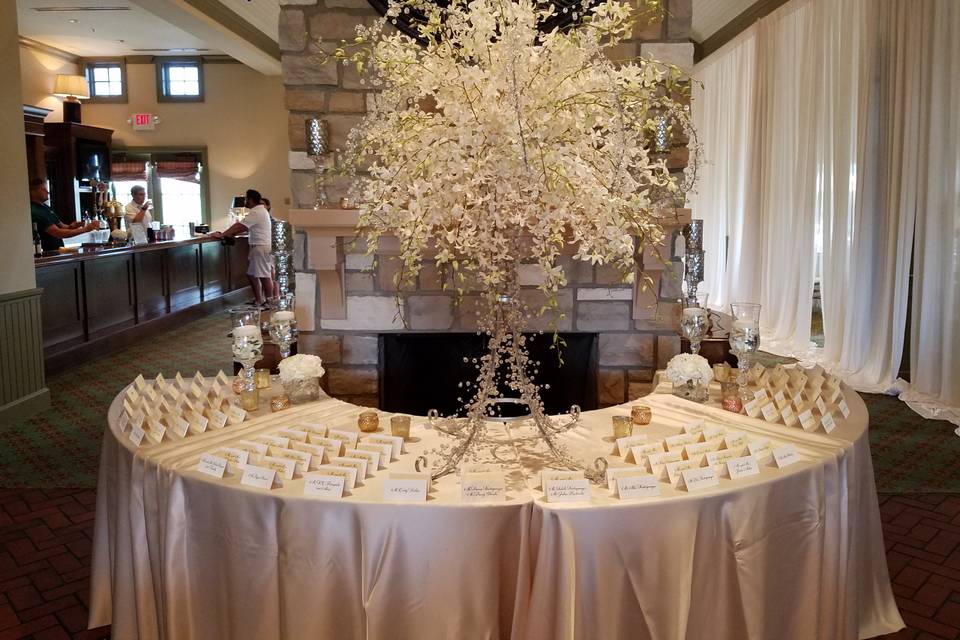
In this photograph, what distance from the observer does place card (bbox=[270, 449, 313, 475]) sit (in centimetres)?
186

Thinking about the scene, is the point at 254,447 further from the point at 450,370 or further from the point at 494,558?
the point at 450,370

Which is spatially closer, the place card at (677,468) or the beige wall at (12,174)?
Answer: the place card at (677,468)

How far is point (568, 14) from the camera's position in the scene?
339 centimetres

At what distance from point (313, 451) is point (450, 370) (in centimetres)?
184

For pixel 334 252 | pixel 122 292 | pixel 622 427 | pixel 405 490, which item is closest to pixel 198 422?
pixel 405 490

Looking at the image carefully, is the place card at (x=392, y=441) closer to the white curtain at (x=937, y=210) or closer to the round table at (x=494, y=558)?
the round table at (x=494, y=558)

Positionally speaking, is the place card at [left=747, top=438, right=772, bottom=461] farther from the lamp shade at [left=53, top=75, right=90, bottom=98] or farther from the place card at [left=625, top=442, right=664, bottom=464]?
the lamp shade at [left=53, top=75, right=90, bottom=98]

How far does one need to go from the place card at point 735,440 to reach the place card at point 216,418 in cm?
143

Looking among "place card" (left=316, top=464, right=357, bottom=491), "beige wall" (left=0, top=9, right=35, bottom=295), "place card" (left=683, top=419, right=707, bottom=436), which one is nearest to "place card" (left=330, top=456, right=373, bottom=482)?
"place card" (left=316, top=464, right=357, bottom=491)

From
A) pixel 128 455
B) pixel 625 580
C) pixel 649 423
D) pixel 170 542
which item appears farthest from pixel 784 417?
pixel 128 455

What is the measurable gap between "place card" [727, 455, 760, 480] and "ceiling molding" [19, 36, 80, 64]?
40.0 ft

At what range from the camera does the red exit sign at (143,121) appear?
1230 cm

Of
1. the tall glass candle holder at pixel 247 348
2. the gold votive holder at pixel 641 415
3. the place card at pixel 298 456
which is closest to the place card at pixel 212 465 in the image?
the place card at pixel 298 456

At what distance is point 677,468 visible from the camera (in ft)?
5.97
